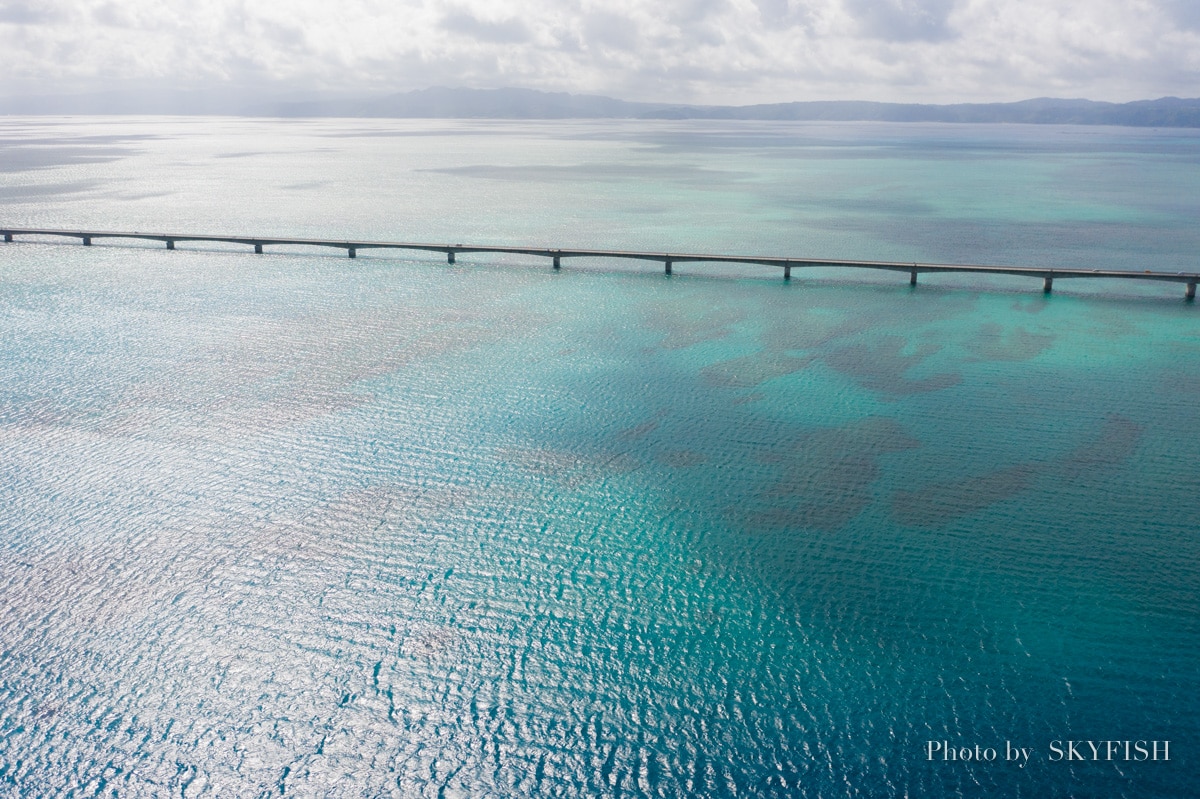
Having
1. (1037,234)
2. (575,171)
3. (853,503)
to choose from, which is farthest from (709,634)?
(575,171)

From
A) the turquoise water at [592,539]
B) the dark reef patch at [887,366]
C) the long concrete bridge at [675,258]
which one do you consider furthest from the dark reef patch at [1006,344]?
the long concrete bridge at [675,258]

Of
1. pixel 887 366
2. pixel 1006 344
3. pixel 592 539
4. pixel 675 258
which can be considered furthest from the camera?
pixel 675 258

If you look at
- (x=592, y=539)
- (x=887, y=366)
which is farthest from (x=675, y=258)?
(x=592, y=539)

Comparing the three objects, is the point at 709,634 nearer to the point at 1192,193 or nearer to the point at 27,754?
the point at 27,754

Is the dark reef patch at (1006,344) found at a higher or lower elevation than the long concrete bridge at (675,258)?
lower

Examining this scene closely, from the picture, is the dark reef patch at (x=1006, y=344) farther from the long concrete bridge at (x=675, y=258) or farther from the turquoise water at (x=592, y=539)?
the long concrete bridge at (x=675, y=258)

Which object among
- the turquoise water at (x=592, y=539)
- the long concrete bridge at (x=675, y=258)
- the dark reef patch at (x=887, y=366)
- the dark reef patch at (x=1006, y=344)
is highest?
the long concrete bridge at (x=675, y=258)

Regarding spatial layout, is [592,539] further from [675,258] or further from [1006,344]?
[675,258]
